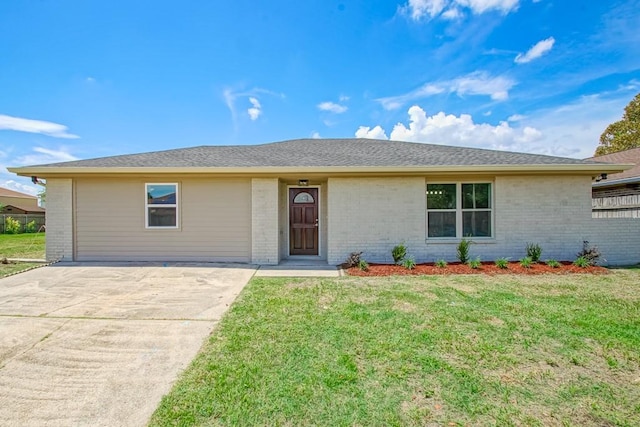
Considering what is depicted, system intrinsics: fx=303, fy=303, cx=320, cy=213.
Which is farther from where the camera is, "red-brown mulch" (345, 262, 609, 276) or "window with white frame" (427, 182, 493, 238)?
"window with white frame" (427, 182, 493, 238)

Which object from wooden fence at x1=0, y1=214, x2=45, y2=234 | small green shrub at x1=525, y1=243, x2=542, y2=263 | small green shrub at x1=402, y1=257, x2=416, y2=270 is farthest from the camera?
wooden fence at x1=0, y1=214, x2=45, y2=234

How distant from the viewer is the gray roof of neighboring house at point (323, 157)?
801 cm

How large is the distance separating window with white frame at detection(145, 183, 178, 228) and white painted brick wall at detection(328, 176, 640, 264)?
4334 mm

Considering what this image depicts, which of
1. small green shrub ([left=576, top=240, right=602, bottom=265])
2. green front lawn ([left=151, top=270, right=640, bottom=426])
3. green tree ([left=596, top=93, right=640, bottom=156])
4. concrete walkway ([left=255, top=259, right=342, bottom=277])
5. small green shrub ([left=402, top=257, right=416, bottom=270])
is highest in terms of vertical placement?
green tree ([left=596, top=93, right=640, bottom=156])

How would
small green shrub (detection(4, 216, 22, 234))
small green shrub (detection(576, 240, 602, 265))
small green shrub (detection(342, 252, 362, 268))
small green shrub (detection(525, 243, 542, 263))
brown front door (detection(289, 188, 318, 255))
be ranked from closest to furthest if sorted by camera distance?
small green shrub (detection(342, 252, 362, 268))
small green shrub (detection(576, 240, 602, 265))
small green shrub (detection(525, 243, 542, 263))
brown front door (detection(289, 188, 318, 255))
small green shrub (detection(4, 216, 22, 234))

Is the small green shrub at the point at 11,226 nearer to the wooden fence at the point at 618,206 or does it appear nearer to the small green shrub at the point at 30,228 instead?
the small green shrub at the point at 30,228

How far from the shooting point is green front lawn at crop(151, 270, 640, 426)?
2234 millimetres

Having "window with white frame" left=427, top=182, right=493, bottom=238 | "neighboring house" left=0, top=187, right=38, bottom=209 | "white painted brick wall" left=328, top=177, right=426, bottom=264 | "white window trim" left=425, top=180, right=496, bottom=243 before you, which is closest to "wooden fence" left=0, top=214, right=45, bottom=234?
"neighboring house" left=0, top=187, right=38, bottom=209

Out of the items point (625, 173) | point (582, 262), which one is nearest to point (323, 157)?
point (582, 262)

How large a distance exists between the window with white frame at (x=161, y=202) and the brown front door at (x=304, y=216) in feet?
10.7

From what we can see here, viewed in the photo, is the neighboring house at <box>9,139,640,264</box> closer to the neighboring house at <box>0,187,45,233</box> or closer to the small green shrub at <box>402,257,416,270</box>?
the small green shrub at <box>402,257,416,270</box>

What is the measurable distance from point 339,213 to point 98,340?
5799 mm

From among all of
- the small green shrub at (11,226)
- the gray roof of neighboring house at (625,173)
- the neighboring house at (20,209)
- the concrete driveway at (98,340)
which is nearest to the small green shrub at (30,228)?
the neighboring house at (20,209)

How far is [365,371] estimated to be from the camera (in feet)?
9.16
